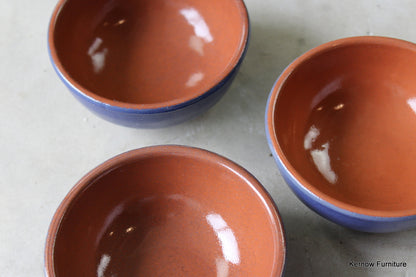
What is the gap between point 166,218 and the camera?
96cm

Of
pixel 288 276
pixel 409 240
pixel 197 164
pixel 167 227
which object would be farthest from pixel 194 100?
pixel 409 240

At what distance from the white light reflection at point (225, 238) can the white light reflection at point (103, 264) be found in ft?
0.63

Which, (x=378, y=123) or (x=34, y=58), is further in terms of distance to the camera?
(x=34, y=58)

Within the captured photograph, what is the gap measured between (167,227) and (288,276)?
23 centimetres

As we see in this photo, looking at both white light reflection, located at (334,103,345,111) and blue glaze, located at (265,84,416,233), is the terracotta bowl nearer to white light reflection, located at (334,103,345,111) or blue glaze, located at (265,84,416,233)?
blue glaze, located at (265,84,416,233)

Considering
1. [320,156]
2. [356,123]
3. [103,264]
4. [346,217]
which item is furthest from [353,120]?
[103,264]

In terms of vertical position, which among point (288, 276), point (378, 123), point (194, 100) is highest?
point (194, 100)

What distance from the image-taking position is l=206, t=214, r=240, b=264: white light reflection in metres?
0.91

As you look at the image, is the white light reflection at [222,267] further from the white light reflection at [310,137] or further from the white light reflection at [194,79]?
the white light reflection at [194,79]

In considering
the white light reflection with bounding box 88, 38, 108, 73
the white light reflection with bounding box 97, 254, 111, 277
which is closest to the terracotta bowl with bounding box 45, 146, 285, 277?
the white light reflection with bounding box 97, 254, 111, 277

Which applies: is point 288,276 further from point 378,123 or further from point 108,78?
point 108,78

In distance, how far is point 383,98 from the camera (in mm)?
1076

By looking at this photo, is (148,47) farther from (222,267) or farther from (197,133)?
(222,267)

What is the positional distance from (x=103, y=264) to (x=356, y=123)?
0.57m
